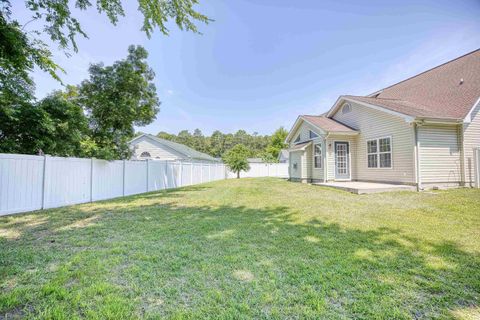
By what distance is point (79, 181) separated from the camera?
7.30m

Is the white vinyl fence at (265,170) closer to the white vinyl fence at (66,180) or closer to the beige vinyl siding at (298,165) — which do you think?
the beige vinyl siding at (298,165)

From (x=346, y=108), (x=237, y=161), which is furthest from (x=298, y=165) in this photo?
(x=237, y=161)

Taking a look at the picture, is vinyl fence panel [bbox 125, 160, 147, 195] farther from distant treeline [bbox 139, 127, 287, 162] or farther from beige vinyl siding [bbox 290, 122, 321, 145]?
distant treeline [bbox 139, 127, 287, 162]

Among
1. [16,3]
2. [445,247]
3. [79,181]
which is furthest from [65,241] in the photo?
[445,247]

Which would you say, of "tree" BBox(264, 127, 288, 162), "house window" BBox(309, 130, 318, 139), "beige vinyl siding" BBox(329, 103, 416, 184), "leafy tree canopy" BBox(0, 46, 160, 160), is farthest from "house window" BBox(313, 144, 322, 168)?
"tree" BBox(264, 127, 288, 162)

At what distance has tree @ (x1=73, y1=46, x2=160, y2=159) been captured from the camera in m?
10.3

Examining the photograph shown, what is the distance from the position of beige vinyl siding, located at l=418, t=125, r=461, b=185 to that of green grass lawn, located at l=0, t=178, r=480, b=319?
15.7ft

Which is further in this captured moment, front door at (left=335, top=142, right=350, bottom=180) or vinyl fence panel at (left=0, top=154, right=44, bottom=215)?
front door at (left=335, top=142, right=350, bottom=180)

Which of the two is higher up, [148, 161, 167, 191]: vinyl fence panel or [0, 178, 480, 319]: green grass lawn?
[148, 161, 167, 191]: vinyl fence panel

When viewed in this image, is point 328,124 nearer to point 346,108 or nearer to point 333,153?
point 346,108

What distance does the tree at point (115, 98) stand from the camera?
10289 mm

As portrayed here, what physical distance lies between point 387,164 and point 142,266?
439 inches

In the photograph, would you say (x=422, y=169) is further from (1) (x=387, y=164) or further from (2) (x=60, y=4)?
(2) (x=60, y=4)

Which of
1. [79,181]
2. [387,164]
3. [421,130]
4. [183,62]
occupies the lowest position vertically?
[79,181]
